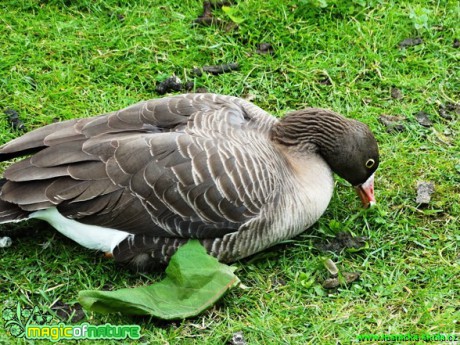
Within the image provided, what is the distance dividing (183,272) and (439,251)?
6.22 feet

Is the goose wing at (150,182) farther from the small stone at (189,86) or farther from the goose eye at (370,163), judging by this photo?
the small stone at (189,86)

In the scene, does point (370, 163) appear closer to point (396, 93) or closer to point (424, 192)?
point (424, 192)

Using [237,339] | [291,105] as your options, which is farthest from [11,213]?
[291,105]

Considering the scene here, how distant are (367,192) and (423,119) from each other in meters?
1.22

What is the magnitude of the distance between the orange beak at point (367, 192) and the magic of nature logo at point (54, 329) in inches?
78.7

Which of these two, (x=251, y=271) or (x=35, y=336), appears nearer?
(x=35, y=336)

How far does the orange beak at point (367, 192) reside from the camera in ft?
18.5

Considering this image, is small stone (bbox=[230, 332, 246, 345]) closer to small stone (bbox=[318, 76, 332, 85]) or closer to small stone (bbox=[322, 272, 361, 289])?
small stone (bbox=[322, 272, 361, 289])

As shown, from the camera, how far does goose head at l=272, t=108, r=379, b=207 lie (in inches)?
215

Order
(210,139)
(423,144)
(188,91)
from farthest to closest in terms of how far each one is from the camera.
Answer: (188,91) < (423,144) < (210,139)

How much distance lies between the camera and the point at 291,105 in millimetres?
6684

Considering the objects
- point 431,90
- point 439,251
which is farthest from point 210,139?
point 431,90

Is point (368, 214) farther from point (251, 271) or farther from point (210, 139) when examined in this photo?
point (210, 139)

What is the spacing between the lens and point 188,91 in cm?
672
